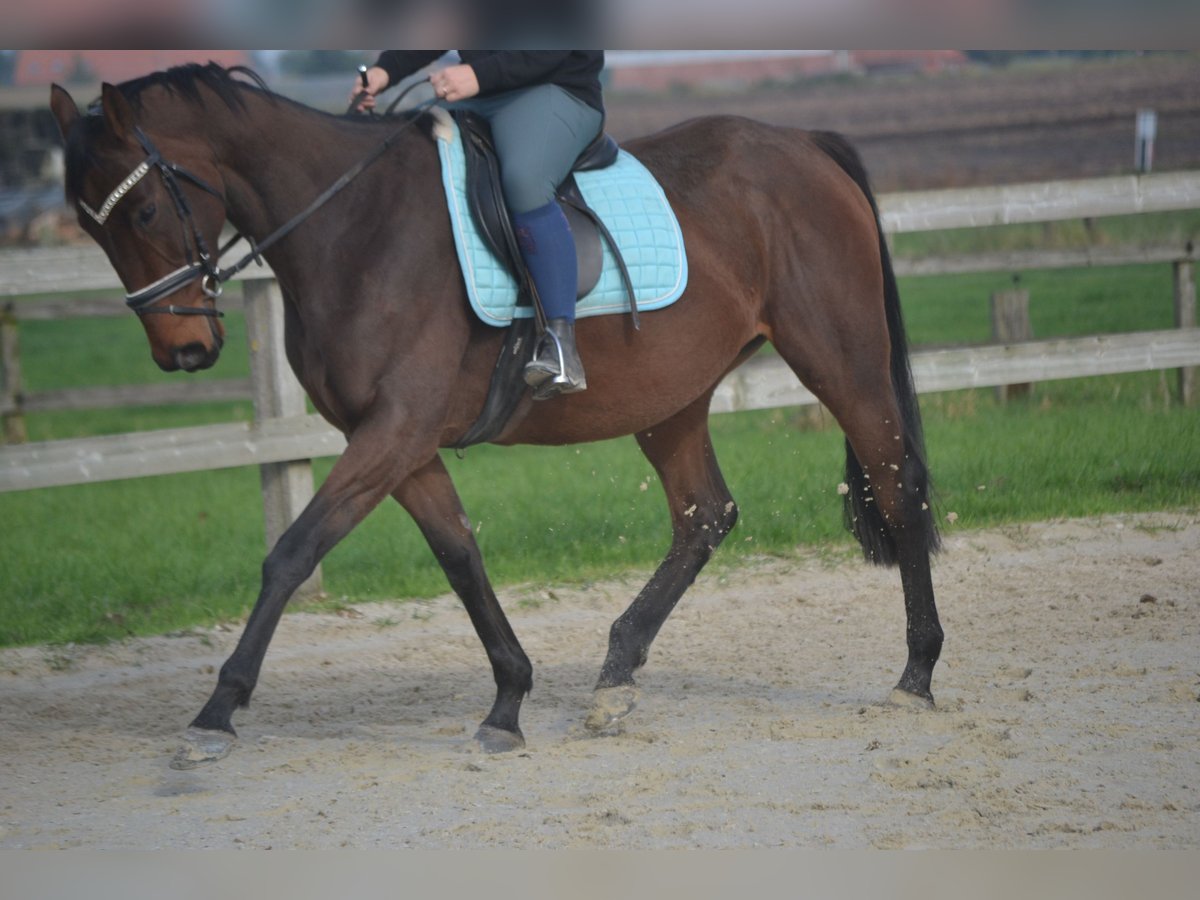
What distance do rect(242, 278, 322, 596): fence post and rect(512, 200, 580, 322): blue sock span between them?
2.33 meters

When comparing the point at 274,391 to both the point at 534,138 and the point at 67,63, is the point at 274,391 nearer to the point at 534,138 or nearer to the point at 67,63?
the point at 534,138

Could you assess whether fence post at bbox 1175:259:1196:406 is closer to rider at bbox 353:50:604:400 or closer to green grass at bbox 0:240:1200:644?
green grass at bbox 0:240:1200:644

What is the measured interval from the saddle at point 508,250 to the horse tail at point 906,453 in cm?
119

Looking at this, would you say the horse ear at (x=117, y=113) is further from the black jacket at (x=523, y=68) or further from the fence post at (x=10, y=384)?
the fence post at (x=10, y=384)

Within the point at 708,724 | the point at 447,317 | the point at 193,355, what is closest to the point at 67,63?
the point at 193,355

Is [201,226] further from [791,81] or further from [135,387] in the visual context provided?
[791,81]

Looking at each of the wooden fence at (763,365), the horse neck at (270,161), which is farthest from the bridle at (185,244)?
the wooden fence at (763,365)

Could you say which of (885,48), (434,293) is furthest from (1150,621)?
(885,48)

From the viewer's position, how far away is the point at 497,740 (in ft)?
14.3

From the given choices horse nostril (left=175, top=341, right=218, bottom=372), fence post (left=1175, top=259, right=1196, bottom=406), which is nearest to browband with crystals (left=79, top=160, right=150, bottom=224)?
horse nostril (left=175, top=341, right=218, bottom=372)

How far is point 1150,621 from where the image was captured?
218 inches

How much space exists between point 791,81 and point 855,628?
68.7 feet

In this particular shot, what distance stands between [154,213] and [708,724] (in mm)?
2402

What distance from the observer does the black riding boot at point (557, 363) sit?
4.11m
